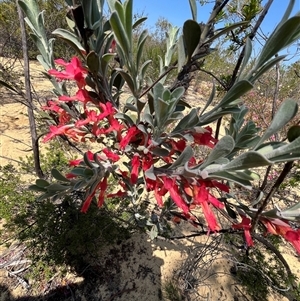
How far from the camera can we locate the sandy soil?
53.2 inches

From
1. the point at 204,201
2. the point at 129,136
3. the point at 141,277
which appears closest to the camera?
the point at 204,201

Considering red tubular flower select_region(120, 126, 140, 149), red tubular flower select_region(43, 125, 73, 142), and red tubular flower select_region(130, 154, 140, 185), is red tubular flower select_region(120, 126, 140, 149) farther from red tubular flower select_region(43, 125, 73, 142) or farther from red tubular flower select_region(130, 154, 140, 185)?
red tubular flower select_region(43, 125, 73, 142)

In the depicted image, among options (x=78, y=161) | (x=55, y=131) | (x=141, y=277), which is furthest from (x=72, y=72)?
(x=141, y=277)

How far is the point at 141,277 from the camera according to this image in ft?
4.80

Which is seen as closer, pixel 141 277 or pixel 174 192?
pixel 174 192

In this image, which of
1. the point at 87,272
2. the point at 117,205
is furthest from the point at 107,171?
the point at 117,205

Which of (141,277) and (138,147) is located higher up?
(138,147)

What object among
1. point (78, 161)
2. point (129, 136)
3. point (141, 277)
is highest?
point (129, 136)

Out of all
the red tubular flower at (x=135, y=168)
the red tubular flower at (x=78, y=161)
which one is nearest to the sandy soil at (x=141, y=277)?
the red tubular flower at (x=78, y=161)

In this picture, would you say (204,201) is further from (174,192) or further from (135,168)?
(135,168)

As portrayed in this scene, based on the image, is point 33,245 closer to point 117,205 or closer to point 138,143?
point 117,205

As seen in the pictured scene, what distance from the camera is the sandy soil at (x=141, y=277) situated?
53.2 inches

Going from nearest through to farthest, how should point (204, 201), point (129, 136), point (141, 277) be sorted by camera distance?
point (204, 201), point (129, 136), point (141, 277)

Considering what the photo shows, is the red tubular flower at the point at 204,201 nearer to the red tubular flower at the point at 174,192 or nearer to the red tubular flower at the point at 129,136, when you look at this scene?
the red tubular flower at the point at 174,192
